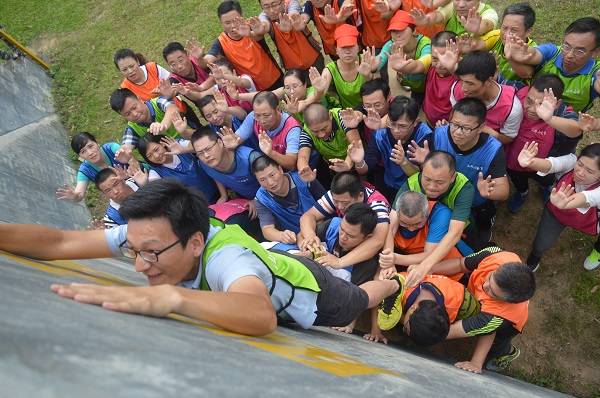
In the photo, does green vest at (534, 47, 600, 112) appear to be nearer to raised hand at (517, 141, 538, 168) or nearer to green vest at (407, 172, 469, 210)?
raised hand at (517, 141, 538, 168)

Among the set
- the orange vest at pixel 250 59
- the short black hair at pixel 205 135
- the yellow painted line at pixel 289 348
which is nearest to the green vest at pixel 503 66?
the orange vest at pixel 250 59

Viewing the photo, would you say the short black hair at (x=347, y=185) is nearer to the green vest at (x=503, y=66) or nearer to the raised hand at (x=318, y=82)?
the raised hand at (x=318, y=82)

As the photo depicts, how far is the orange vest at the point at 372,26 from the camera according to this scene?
476 centimetres

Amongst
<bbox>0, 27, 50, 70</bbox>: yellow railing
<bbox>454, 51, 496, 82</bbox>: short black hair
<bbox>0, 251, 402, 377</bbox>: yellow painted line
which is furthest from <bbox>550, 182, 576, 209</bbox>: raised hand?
<bbox>0, 27, 50, 70</bbox>: yellow railing

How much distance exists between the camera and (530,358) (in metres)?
3.84

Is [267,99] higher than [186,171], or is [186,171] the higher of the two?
[267,99]

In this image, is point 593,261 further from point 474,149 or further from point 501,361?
point 474,149

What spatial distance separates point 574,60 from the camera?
3.55 metres

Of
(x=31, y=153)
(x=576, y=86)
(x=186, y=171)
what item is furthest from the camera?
(x=31, y=153)

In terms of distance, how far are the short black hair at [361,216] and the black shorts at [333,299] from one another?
543 mm

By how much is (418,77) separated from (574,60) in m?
1.22

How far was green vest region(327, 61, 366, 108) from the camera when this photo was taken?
4289mm

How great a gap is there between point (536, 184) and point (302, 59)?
2.71 metres

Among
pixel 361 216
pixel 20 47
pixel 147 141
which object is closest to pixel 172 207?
pixel 361 216
